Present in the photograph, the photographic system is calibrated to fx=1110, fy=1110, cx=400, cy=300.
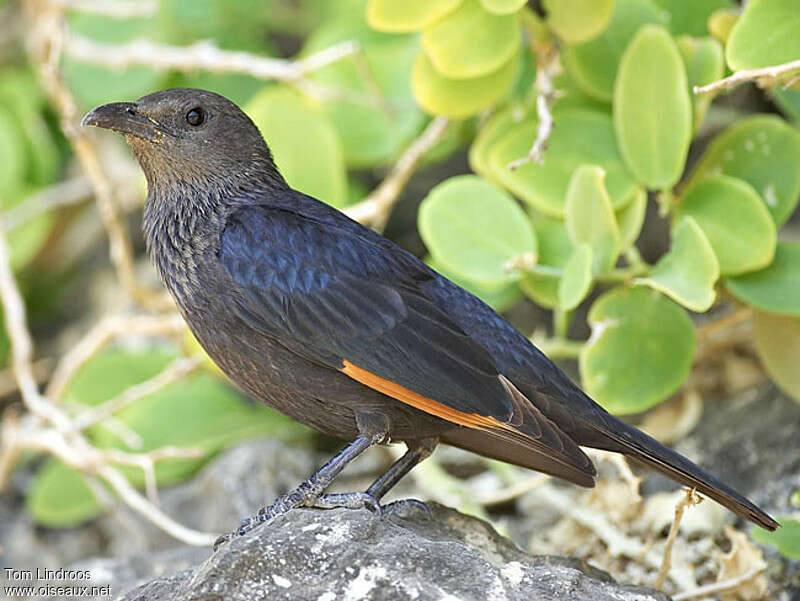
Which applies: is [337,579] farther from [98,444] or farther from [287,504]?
[98,444]

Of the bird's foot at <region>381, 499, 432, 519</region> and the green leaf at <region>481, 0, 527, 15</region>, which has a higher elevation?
the green leaf at <region>481, 0, 527, 15</region>

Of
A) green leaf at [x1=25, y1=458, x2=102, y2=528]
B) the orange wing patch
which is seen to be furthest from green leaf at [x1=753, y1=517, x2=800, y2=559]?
green leaf at [x1=25, y1=458, x2=102, y2=528]

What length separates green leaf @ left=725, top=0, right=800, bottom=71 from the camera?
133 inches

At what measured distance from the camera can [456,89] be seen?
13.5 ft

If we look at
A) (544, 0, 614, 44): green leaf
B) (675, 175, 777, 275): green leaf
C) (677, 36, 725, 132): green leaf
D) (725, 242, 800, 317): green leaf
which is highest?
(544, 0, 614, 44): green leaf

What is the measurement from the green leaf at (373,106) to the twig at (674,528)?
2.36 meters

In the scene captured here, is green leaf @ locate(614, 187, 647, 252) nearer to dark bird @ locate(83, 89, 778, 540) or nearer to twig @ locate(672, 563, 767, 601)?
dark bird @ locate(83, 89, 778, 540)

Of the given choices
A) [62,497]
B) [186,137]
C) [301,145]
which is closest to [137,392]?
[62,497]

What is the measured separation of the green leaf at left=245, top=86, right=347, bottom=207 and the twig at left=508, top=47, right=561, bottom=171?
35.2 inches

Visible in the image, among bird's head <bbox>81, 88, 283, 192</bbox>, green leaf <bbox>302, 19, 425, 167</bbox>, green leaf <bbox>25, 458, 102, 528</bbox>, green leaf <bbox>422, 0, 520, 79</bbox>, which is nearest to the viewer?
bird's head <bbox>81, 88, 283, 192</bbox>

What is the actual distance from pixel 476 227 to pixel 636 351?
0.71 m

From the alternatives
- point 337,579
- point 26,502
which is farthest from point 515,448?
point 26,502

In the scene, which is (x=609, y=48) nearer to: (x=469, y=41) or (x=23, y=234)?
(x=469, y=41)

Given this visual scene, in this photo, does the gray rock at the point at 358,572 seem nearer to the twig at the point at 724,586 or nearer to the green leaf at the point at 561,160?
the twig at the point at 724,586
